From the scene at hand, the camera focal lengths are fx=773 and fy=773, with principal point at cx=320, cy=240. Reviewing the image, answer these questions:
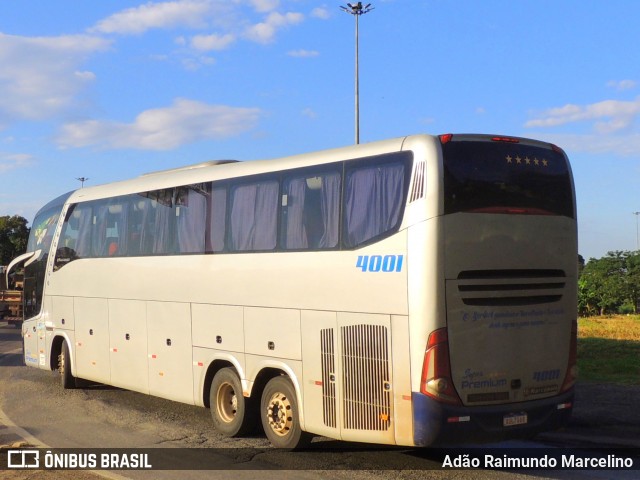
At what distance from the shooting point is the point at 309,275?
9461 mm

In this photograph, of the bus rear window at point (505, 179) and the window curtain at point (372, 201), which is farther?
the window curtain at point (372, 201)

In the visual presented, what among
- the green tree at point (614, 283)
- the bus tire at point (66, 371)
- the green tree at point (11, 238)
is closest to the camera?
the bus tire at point (66, 371)

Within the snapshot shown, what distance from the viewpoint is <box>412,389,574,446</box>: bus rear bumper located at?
26.0ft

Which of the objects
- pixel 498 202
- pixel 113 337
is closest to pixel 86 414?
pixel 113 337

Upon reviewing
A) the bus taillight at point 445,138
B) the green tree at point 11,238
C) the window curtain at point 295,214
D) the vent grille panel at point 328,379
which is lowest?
the vent grille panel at point 328,379

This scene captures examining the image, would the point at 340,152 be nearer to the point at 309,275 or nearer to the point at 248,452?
the point at 309,275

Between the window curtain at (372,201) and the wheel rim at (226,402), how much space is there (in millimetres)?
3406

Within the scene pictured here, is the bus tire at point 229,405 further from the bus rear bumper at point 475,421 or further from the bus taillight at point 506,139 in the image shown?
the bus taillight at point 506,139

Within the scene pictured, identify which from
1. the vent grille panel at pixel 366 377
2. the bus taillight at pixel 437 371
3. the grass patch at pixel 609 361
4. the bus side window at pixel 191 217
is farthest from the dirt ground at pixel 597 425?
the bus side window at pixel 191 217

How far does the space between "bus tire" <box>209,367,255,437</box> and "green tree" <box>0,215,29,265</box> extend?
69.7 m

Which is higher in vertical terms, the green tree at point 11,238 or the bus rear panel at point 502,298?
the green tree at point 11,238

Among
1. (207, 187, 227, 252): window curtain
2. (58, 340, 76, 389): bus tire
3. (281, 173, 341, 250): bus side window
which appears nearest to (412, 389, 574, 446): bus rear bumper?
(281, 173, 341, 250): bus side window

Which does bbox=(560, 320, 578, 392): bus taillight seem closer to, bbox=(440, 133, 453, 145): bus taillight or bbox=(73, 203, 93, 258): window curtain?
bbox=(440, 133, 453, 145): bus taillight

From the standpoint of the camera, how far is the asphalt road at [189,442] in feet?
28.5
